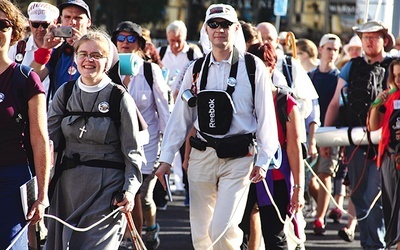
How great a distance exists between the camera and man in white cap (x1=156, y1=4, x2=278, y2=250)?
699 cm

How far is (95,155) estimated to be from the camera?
6.53 meters

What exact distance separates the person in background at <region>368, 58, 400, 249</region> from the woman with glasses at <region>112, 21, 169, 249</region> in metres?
1.86

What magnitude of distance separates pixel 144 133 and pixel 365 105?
129 inches

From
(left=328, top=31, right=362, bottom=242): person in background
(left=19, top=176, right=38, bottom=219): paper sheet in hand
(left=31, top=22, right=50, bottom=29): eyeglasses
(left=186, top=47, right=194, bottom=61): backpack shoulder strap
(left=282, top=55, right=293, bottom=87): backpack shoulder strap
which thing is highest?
(left=31, top=22, right=50, bottom=29): eyeglasses

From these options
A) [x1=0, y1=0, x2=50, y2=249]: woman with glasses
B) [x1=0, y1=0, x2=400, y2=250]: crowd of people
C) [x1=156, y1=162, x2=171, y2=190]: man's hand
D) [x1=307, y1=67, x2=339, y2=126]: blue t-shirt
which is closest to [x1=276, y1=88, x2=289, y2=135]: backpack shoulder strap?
[x1=0, y1=0, x2=400, y2=250]: crowd of people

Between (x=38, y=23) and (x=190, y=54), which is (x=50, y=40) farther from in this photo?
(x=190, y=54)

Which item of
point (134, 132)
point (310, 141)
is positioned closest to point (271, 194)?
point (134, 132)

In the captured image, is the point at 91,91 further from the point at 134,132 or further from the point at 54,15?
the point at 54,15

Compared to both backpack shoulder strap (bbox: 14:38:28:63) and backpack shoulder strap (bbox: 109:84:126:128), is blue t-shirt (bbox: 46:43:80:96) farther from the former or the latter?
backpack shoulder strap (bbox: 109:84:126:128)

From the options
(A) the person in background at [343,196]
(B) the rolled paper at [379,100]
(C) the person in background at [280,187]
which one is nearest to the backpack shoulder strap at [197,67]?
(C) the person in background at [280,187]

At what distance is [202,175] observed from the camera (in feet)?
23.5

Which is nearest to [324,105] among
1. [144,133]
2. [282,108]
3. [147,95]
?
[147,95]

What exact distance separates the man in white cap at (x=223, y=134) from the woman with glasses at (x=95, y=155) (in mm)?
617

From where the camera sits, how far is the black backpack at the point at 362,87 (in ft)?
31.2
